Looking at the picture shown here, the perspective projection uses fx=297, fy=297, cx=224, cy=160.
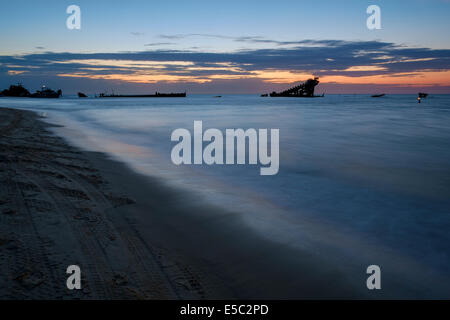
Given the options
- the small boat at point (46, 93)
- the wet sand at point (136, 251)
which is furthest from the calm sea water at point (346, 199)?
the small boat at point (46, 93)

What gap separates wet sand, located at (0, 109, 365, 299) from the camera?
10.5ft

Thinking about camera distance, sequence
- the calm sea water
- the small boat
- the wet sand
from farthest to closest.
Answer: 1. the small boat
2. the calm sea water
3. the wet sand

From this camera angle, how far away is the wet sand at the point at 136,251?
10.5 feet

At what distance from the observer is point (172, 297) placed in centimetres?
309

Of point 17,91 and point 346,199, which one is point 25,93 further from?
point 346,199

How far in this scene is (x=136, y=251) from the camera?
154 inches

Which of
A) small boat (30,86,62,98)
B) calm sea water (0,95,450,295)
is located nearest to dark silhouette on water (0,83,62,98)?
small boat (30,86,62,98)

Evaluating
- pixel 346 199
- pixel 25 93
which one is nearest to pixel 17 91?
pixel 25 93

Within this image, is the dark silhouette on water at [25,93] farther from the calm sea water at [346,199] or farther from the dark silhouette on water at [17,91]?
the calm sea water at [346,199]

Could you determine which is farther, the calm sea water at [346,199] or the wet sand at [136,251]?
the calm sea water at [346,199]

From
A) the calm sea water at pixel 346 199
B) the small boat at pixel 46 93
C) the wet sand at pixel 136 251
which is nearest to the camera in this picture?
the wet sand at pixel 136 251

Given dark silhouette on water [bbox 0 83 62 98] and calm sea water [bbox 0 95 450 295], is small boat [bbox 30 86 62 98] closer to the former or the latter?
dark silhouette on water [bbox 0 83 62 98]

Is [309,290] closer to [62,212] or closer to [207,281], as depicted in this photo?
[207,281]
